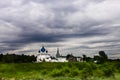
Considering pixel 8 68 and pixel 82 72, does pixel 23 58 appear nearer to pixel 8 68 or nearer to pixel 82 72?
pixel 8 68

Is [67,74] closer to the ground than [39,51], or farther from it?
closer to the ground

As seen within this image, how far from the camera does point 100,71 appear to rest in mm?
71875

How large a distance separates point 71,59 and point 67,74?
247ft

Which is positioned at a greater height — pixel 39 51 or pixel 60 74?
pixel 39 51

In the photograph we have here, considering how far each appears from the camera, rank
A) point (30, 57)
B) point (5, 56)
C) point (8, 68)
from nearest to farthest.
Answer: point (8, 68), point (5, 56), point (30, 57)

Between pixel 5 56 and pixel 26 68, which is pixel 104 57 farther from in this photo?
pixel 26 68

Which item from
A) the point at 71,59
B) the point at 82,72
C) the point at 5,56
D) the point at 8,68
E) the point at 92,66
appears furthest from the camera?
the point at 71,59

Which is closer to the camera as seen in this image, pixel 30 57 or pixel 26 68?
pixel 26 68

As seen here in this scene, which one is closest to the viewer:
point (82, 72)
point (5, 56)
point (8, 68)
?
point (82, 72)

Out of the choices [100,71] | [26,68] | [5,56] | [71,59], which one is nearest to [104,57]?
[71,59]

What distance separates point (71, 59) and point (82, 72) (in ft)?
247

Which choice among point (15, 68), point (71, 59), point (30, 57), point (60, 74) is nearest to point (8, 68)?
point (15, 68)

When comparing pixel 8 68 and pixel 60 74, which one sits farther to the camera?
pixel 8 68

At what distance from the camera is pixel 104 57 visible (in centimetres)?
14025
